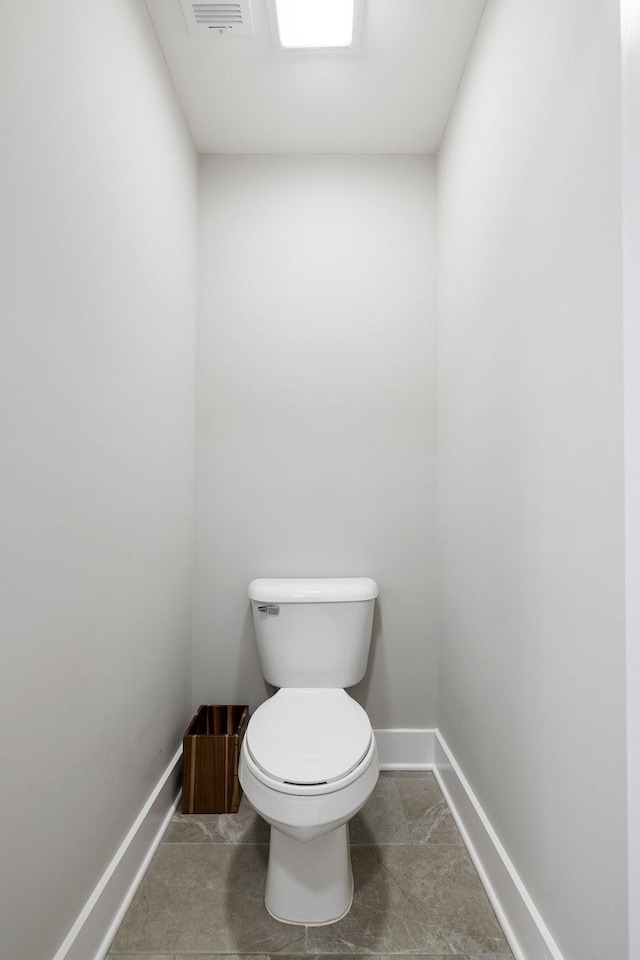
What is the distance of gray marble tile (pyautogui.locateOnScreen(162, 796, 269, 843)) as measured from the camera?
1571 mm

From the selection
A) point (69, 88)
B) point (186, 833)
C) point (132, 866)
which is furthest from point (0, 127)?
point (186, 833)

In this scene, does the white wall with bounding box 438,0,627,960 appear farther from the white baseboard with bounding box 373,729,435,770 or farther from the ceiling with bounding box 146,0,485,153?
the white baseboard with bounding box 373,729,435,770

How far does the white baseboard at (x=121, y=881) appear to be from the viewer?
3.55 feet

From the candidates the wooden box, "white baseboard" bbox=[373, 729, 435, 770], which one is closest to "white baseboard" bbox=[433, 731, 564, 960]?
"white baseboard" bbox=[373, 729, 435, 770]

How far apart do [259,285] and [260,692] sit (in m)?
1.57

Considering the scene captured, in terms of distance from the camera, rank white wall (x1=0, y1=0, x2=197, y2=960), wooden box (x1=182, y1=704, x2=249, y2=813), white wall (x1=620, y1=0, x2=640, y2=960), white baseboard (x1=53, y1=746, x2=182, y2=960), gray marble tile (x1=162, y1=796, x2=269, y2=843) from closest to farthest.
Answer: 1. white wall (x1=620, y1=0, x2=640, y2=960)
2. white wall (x1=0, y1=0, x2=197, y2=960)
3. white baseboard (x1=53, y1=746, x2=182, y2=960)
4. gray marble tile (x1=162, y1=796, x2=269, y2=843)
5. wooden box (x1=182, y1=704, x2=249, y2=813)

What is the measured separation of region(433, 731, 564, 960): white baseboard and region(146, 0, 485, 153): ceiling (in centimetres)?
222

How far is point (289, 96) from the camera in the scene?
5.62 ft

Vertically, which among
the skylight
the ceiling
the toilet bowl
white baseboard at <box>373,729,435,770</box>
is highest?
the ceiling

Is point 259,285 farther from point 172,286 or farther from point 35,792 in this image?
point 35,792

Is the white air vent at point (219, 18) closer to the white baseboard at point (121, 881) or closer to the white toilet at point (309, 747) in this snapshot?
the white toilet at point (309, 747)

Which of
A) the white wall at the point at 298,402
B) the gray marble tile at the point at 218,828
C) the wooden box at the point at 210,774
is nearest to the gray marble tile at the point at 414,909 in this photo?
the gray marble tile at the point at 218,828

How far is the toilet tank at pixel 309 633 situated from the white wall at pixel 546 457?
38 centimetres

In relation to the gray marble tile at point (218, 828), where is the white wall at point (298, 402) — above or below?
above
